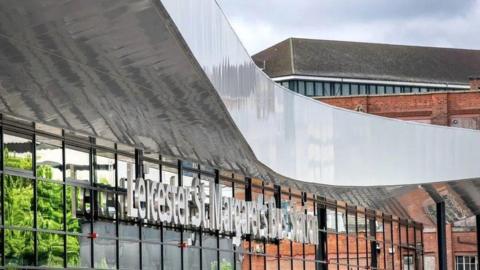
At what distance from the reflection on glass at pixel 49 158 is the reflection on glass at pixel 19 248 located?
121cm

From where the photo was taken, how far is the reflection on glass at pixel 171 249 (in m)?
29.3

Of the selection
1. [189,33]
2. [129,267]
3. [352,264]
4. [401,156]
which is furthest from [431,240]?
[189,33]

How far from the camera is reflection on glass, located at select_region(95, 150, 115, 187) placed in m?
26.1

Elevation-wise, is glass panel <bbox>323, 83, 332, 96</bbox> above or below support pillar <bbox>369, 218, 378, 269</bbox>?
above

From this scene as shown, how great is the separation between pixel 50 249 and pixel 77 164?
1936mm

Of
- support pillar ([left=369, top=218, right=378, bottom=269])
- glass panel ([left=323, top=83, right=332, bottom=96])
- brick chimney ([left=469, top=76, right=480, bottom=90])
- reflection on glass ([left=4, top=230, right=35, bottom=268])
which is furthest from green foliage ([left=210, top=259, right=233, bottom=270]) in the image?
glass panel ([left=323, top=83, right=332, bottom=96])

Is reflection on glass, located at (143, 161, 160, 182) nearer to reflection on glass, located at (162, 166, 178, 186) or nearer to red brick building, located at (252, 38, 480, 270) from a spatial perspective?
reflection on glass, located at (162, 166, 178, 186)

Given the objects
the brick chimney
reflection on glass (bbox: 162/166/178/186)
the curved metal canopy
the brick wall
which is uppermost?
the brick chimney

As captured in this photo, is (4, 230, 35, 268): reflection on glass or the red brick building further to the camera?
the red brick building

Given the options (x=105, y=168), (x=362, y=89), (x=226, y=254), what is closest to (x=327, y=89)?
(x=362, y=89)

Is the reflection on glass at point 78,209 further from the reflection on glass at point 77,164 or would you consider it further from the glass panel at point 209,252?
the glass panel at point 209,252

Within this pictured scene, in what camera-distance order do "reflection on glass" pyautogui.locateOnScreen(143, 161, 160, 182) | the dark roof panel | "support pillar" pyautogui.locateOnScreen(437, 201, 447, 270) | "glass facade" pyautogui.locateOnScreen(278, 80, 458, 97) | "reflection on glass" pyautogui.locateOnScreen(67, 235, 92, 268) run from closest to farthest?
"reflection on glass" pyautogui.locateOnScreen(67, 235, 92, 268)
"reflection on glass" pyautogui.locateOnScreen(143, 161, 160, 182)
"support pillar" pyautogui.locateOnScreen(437, 201, 447, 270)
"glass facade" pyautogui.locateOnScreen(278, 80, 458, 97)
the dark roof panel

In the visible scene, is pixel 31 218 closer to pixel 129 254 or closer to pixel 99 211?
pixel 99 211

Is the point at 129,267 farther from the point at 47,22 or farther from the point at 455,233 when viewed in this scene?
the point at 455,233
